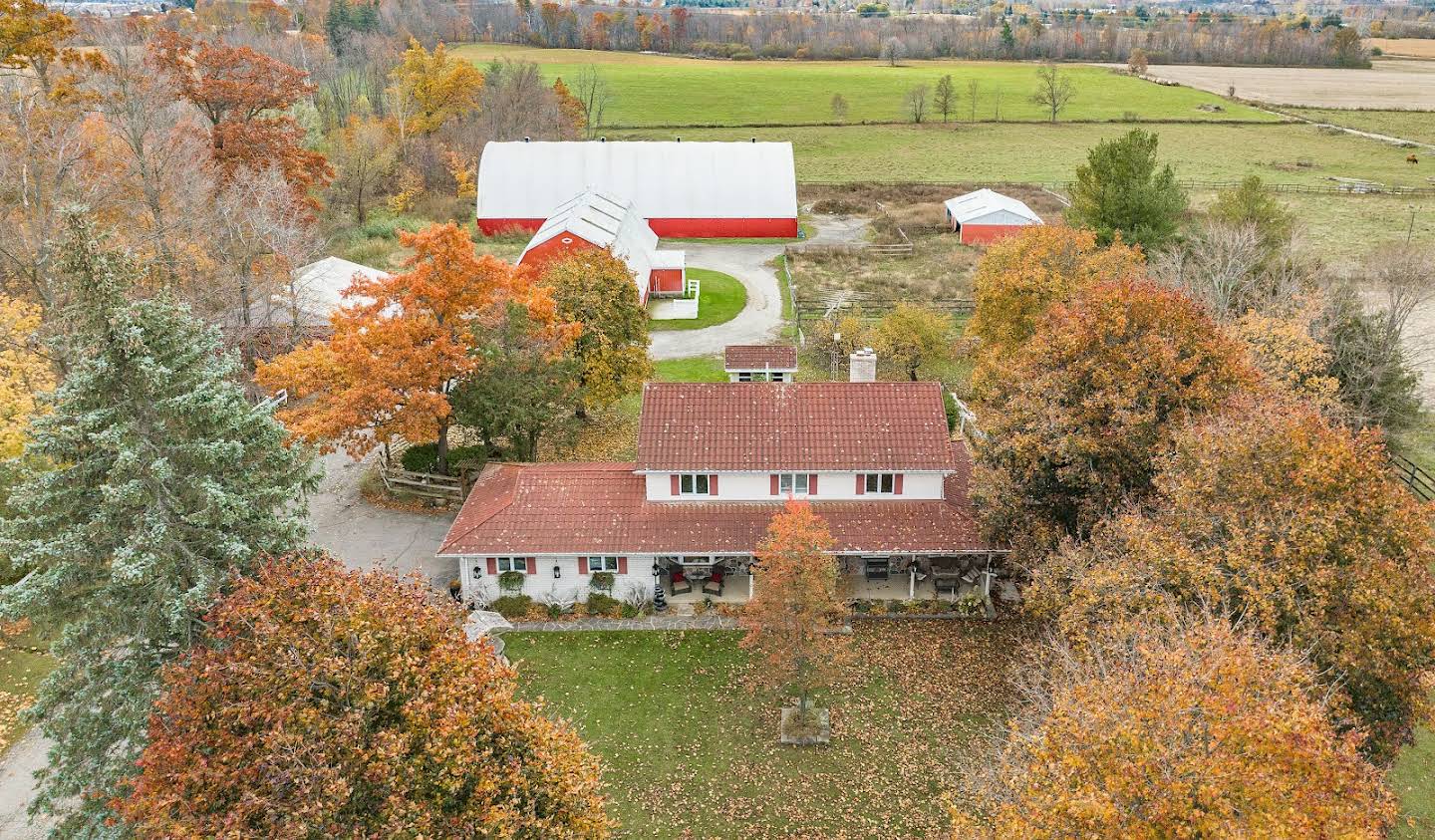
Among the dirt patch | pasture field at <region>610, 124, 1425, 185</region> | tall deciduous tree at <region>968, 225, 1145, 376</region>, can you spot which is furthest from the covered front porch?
the dirt patch

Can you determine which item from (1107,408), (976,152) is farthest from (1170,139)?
(1107,408)

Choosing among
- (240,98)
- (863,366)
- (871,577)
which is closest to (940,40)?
(240,98)

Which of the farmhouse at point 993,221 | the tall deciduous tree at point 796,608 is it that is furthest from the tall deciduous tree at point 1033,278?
the farmhouse at point 993,221

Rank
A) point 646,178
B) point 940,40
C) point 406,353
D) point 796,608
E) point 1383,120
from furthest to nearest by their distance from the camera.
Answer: point 940,40 < point 1383,120 < point 646,178 < point 406,353 < point 796,608

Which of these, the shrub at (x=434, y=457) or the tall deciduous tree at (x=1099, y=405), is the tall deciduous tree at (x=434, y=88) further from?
the tall deciduous tree at (x=1099, y=405)

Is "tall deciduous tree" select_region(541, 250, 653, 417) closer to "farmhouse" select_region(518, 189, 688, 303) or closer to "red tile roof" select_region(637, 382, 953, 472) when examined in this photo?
"red tile roof" select_region(637, 382, 953, 472)

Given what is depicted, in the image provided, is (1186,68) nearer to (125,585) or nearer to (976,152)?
(976,152)

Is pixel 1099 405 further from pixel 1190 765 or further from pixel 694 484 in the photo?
pixel 1190 765
